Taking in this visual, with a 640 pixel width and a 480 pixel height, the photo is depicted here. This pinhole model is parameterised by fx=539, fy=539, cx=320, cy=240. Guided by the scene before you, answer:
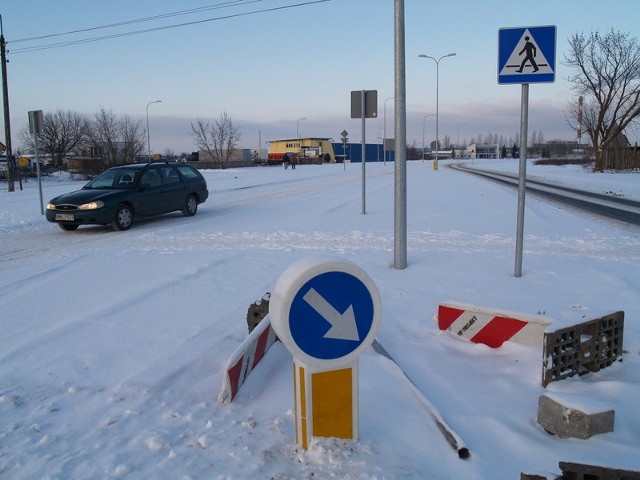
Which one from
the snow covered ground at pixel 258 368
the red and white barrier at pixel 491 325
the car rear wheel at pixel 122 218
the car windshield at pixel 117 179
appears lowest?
the snow covered ground at pixel 258 368

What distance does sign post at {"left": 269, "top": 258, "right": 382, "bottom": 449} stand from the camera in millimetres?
2703

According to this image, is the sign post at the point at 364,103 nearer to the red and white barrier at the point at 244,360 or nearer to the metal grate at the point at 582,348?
the red and white barrier at the point at 244,360

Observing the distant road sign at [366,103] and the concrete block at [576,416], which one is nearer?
the concrete block at [576,416]

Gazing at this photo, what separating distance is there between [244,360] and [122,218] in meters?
9.66

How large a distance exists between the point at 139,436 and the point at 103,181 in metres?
11.5

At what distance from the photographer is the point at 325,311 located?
278cm

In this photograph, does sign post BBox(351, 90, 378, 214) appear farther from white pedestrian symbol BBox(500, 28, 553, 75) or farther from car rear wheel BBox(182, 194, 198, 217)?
white pedestrian symbol BBox(500, 28, 553, 75)

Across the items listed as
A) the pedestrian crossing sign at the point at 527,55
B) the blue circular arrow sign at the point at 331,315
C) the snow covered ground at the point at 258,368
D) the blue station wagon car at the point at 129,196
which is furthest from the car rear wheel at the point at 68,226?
the blue circular arrow sign at the point at 331,315

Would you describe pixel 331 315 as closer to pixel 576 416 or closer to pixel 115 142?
pixel 576 416

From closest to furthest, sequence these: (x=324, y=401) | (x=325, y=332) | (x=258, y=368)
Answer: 1. (x=325, y=332)
2. (x=324, y=401)
3. (x=258, y=368)

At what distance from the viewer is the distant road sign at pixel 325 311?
2689mm

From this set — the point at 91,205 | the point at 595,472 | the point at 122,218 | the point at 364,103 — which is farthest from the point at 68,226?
the point at 595,472

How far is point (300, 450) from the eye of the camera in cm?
298

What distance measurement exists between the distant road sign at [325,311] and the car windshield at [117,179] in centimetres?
1155
